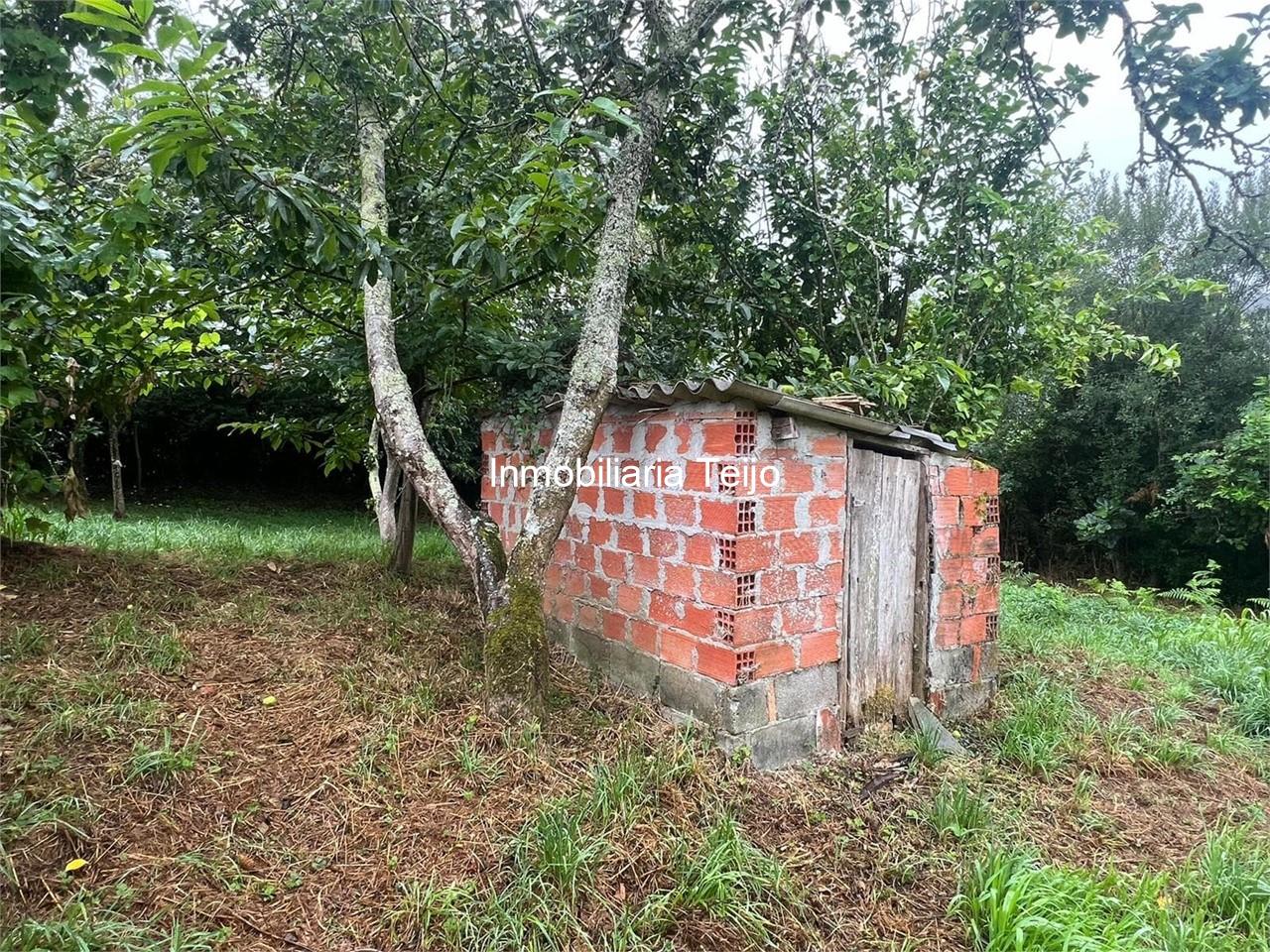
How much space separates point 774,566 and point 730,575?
0.82 feet

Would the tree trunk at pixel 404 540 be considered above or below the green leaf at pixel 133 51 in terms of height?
below

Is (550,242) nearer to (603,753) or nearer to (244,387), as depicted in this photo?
(603,753)

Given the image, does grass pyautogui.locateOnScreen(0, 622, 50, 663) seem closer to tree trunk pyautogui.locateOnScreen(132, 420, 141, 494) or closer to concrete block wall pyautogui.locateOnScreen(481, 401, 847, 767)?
concrete block wall pyautogui.locateOnScreen(481, 401, 847, 767)

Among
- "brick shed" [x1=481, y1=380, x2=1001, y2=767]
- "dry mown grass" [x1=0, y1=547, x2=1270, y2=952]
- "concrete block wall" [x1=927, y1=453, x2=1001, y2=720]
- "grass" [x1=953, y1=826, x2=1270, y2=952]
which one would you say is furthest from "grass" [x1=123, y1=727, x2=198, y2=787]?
"concrete block wall" [x1=927, y1=453, x2=1001, y2=720]

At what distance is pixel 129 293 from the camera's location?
3787 mm

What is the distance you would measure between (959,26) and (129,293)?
5.39 m

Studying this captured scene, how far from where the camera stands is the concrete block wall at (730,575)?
288 centimetres

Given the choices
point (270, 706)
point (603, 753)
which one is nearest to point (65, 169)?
point (270, 706)

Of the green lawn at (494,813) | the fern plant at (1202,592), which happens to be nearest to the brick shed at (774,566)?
the green lawn at (494,813)

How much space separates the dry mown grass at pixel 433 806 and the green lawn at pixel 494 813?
1 cm

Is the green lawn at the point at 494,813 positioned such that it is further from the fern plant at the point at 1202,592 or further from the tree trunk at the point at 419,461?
the fern plant at the point at 1202,592

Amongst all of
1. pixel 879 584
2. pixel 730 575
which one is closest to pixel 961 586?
pixel 879 584

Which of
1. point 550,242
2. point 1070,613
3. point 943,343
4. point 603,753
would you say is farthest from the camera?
point 1070,613

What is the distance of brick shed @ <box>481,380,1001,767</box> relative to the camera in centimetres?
290
